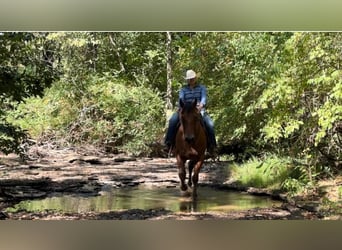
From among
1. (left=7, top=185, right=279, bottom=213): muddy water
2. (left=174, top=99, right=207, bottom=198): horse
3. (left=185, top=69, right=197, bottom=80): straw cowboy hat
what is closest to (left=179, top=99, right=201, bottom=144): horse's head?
(left=174, top=99, right=207, bottom=198): horse

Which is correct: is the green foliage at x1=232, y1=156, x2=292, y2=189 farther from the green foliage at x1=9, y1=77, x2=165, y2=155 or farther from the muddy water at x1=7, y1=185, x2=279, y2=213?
the green foliage at x1=9, y1=77, x2=165, y2=155

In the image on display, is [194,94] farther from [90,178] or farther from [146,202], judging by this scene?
[90,178]

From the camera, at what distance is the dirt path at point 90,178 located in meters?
4.77

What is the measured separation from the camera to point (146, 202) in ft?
15.6

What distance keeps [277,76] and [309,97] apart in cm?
35

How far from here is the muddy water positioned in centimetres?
476

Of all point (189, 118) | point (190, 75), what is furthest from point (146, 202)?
point (190, 75)

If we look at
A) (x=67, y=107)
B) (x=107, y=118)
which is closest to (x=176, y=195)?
(x=107, y=118)

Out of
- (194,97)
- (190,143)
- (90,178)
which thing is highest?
(194,97)

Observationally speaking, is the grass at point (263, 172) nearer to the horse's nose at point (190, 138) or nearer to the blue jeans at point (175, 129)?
the blue jeans at point (175, 129)

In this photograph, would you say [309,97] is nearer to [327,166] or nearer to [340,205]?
[327,166]

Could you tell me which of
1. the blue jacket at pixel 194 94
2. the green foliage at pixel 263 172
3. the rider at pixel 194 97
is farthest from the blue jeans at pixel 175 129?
the green foliage at pixel 263 172

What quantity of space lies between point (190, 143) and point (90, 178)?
979 mm
